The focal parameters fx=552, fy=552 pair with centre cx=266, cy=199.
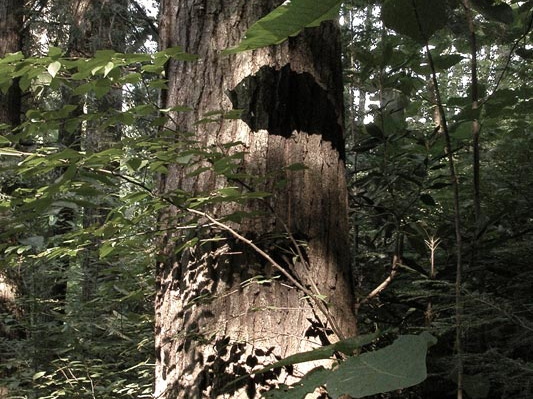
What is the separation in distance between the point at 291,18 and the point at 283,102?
0.70 meters

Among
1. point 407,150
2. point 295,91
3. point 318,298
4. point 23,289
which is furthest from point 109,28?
point 318,298

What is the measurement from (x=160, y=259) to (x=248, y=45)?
85cm

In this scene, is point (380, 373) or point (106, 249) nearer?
point (380, 373)

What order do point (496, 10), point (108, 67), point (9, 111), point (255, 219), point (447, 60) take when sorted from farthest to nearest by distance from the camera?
point (9, 111), point (447, 60), point (496, 10), point (255, 219), point (108, 67)

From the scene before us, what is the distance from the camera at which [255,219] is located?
170cm

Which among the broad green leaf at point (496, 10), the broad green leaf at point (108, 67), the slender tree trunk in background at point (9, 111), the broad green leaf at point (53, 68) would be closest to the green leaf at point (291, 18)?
the broad green leaf at point (108, 67)

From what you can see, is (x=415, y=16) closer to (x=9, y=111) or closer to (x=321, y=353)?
(x=321, y=353)

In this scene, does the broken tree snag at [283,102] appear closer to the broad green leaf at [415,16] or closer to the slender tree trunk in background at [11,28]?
the broad green leaf at [415,16]

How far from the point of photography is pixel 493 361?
1.74m

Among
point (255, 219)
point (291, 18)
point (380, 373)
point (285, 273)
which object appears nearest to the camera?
point (380, 373)

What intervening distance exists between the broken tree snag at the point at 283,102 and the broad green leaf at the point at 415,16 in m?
0.32

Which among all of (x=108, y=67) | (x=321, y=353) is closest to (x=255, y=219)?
(x=108, y=67)

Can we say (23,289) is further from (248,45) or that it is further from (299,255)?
(248,45)

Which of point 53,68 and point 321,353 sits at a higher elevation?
point 53,68
